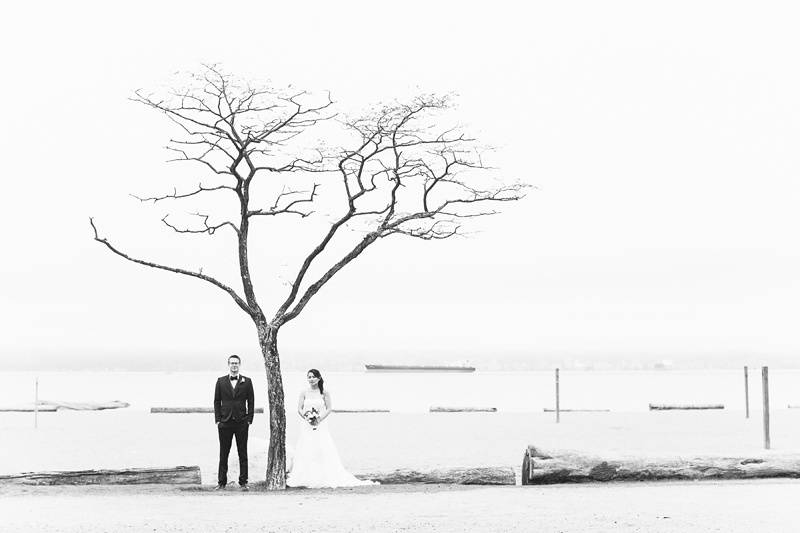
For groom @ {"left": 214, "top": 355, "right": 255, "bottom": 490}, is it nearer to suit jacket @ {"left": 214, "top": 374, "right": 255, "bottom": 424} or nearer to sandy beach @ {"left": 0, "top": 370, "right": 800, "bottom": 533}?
suit jacket @ {"left": 214, "top": 374, "right": 255, "bottom": 424}

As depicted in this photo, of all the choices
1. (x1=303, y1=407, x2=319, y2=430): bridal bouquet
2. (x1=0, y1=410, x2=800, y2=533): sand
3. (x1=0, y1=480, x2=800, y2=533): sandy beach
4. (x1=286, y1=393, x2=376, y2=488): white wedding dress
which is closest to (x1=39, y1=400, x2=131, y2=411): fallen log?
(x1=0, y1=410, x2=800, y2=533): sand

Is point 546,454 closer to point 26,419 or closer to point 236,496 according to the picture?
point 236,496

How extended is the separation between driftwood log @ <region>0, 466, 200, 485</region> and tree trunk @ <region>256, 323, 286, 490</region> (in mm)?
1039

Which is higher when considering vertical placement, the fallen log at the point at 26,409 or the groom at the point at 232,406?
the groom at the point at 232,406

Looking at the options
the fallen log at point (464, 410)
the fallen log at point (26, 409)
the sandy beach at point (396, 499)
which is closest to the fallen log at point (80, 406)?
the fallen log at point (26, 409)

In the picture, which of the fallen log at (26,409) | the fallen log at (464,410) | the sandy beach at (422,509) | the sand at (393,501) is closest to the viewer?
the sandy beach at (422,509)

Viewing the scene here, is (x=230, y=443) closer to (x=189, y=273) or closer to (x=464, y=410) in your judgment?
(x=189, y=273)

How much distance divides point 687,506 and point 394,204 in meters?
6.09

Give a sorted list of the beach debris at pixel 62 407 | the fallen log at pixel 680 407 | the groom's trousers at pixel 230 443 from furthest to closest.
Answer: the beach debris at pixel 62 407, the fallen log at pixel 680 407, the groom's trousers at pixel 230 443

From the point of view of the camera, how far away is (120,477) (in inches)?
553

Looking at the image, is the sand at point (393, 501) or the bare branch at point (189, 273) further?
the bare branch at point (189, 273)

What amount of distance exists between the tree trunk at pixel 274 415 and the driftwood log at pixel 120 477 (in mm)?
1039

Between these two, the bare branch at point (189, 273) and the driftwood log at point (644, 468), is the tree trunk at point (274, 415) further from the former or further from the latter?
the driftwood log at point (644, 468)

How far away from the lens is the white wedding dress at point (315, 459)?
555 inches
